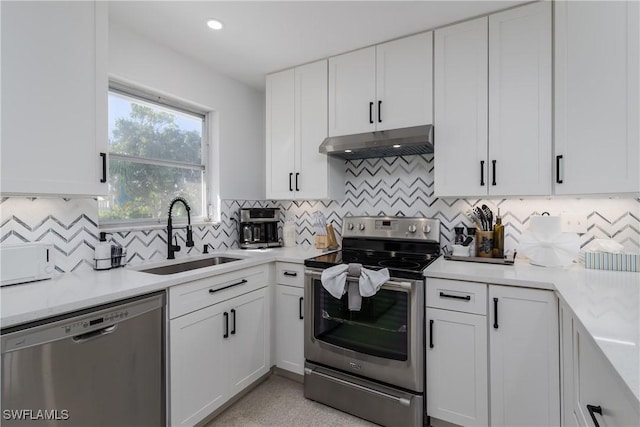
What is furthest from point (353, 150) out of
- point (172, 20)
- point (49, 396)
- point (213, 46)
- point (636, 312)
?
point (49, 396)

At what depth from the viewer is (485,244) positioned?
2094mm

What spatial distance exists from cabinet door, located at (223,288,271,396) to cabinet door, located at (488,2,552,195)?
5.87 feet

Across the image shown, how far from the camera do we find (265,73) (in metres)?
2.79

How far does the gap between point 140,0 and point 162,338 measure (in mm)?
1927

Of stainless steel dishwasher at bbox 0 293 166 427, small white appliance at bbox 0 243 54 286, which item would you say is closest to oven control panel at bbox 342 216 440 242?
stainless steel dishwasher at bbox 0 293 166 427

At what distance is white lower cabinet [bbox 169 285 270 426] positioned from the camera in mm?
1680

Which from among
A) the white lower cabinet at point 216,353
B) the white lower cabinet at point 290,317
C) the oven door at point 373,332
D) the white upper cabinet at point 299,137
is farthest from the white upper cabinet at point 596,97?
the white lower cabinet at point 216,353

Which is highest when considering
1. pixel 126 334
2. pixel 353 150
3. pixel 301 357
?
pixel 353 150

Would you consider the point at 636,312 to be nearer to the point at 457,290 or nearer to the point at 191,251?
the point at 457,290

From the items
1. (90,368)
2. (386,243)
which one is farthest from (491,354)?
(90,368)

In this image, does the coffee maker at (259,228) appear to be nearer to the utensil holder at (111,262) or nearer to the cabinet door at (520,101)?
the utensil holder at (111,262)

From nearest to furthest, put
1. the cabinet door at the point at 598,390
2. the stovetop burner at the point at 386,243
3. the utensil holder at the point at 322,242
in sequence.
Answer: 1. the cabinet door at the point at 598,390
2. the stovetop burner at the point at 386,243
3. the utensil holder at the point at 322,242

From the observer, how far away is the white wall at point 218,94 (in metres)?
2.07

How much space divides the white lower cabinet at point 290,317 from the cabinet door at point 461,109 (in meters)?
1.22
